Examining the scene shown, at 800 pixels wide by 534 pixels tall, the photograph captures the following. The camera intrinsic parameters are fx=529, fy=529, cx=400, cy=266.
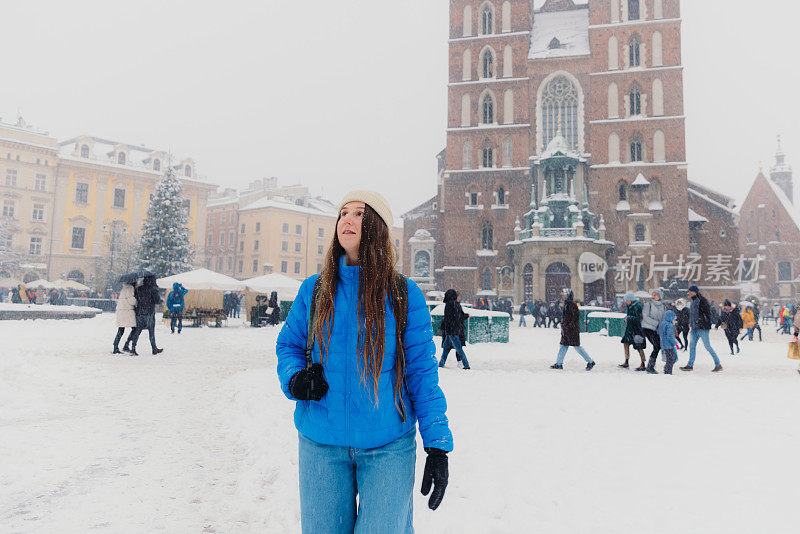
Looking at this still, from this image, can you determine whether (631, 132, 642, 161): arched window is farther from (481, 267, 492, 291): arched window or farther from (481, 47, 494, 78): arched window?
(481, 267, 492, 291): arched window

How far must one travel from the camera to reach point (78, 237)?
160ft

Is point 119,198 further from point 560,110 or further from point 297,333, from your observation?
point 297,333

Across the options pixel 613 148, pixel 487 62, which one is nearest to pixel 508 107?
pixel 487 62

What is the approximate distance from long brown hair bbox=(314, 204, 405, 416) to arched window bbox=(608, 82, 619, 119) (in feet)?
130

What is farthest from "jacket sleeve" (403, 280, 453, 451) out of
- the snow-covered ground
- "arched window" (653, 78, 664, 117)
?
"arched window" (653, 78, 664, 117)

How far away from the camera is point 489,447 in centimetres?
470

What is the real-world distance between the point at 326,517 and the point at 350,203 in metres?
1.10

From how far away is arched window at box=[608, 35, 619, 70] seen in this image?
122 ft

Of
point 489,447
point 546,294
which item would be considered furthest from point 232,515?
point 546,294

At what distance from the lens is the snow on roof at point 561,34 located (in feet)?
127

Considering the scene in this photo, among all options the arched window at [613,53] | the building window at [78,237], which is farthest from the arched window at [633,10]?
the building window at [78,237]

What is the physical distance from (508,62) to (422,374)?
4039 centimetres

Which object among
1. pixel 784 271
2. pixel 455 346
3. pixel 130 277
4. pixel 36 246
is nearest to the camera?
pixel 455 346

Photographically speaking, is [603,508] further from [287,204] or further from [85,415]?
[287,204]
